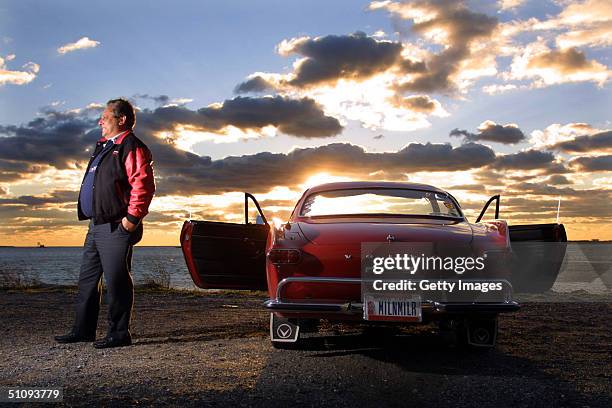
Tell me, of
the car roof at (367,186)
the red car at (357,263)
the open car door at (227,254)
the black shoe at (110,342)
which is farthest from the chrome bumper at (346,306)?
the black shoe at (110,342)

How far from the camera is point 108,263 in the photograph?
6.02m

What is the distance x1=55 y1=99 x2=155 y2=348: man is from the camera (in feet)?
19.5

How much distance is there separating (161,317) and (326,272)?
4234mm

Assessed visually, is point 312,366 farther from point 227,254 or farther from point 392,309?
point 227,254

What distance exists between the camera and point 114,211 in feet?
19.6

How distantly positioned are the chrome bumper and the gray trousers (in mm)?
1684

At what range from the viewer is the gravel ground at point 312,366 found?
164 inches

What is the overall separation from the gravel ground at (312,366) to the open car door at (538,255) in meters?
0.65

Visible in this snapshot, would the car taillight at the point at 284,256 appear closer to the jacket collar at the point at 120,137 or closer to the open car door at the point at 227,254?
the open car door at the point at 227,254

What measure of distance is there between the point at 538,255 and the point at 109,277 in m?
4.66

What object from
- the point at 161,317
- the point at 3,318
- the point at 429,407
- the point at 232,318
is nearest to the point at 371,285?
the point at 429,407

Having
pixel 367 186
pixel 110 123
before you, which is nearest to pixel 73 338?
pixel 110 123

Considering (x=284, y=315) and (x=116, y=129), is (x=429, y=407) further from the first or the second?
(x=116, y=129)

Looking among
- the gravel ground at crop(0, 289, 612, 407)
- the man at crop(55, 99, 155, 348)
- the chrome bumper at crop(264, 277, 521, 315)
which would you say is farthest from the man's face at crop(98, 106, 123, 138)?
the chrome bumper at crop(264, 277, 521, 315)
